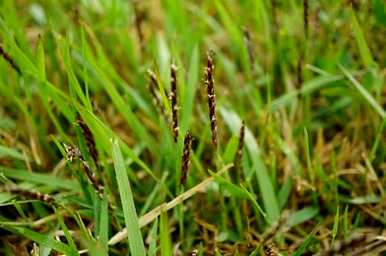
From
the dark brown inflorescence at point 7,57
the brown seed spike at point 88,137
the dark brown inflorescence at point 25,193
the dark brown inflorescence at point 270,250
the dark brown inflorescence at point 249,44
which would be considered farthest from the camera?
the dark brown inflorescence at point 249,44

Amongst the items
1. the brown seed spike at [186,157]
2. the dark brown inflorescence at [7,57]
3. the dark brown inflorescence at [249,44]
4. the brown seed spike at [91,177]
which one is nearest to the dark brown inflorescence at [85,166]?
the brown seed spike at [91,177]

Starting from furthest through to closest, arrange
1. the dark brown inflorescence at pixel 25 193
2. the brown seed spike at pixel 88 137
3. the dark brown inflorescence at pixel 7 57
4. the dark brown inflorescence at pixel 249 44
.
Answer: the dark brown inflorescence at pixel 249 44 < the dark brown inflorescence at pixel 7 57 < the brown seed spike at pixel 88 137 < the dark brown inflorescence at pixel 25 193

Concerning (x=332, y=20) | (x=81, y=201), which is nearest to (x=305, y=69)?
(x=332, y=20)

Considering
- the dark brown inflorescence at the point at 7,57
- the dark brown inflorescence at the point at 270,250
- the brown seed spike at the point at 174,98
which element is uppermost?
the dark brown inflorescence at the point at 7,57

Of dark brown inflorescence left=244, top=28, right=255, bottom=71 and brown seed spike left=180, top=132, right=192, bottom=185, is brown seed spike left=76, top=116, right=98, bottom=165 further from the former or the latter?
dark brown inflorescence left=244, top=28, right=255, bottom=71

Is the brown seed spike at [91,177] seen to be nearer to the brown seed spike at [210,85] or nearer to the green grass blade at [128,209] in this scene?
the green grass blade at [128,209]

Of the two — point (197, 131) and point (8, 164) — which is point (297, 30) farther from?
point (8, 164)

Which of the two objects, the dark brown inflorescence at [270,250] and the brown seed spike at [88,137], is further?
the brown seed spike at [88,137]

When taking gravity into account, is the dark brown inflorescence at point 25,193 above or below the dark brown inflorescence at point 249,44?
below
